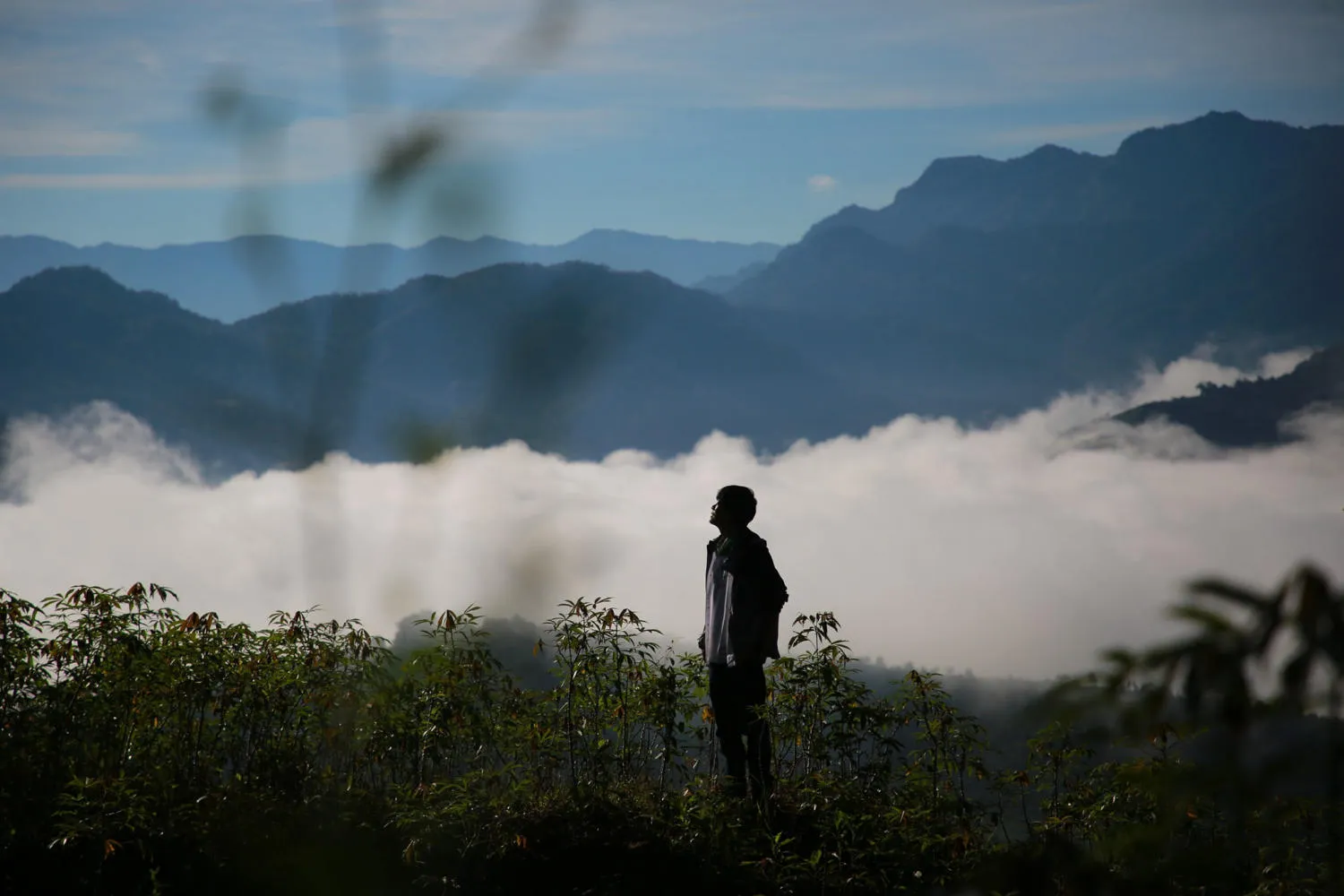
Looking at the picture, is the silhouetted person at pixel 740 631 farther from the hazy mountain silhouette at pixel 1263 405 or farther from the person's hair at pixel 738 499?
the hazy mountain silhouette at pixel 1263 405

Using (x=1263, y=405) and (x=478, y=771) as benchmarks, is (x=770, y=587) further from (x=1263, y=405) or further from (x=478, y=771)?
(x=1263, y=405)

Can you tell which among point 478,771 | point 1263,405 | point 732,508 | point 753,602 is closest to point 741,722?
point 753,602

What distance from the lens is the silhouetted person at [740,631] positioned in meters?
5.44

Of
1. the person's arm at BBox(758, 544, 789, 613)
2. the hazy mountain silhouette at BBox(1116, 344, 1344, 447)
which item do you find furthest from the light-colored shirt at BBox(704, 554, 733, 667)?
the hazy mountain silhouette at BBox(1116, 344, 1344, 447)

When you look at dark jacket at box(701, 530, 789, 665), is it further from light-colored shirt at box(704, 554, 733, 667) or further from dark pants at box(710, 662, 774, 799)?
dark pants at box(710, 662, 774, 799)

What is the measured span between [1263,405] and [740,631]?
156503mm

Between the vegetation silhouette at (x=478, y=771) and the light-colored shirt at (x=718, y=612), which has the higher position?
the light-colored shirt at (x=718, y=612)

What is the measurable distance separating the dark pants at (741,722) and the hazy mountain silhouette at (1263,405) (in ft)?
493

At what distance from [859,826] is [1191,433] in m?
157

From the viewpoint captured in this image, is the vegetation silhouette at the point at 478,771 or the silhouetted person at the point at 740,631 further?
the silhouetted person at the point at 740,631

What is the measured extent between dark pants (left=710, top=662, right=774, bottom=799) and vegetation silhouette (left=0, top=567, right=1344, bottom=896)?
13 cm

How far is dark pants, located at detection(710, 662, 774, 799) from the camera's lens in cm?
558

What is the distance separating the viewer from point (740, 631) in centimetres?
543

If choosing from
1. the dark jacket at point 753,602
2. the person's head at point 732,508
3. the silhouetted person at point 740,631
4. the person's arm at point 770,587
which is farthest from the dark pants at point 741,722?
the person's head at point 732,508
